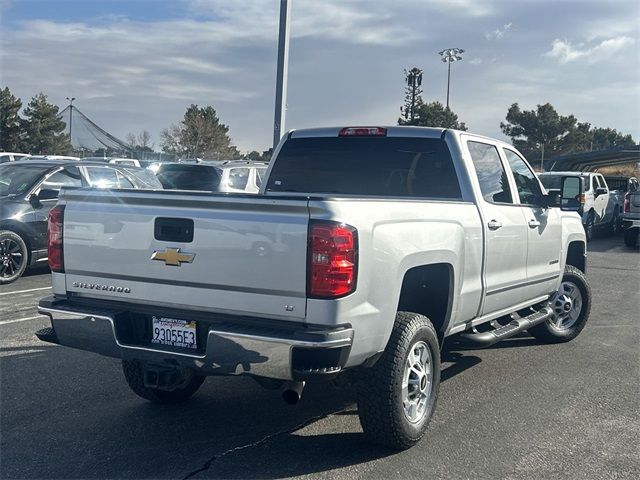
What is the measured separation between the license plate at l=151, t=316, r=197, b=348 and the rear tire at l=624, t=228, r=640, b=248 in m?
16.0

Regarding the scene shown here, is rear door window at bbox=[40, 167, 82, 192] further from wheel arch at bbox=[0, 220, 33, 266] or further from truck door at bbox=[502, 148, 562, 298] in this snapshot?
truck door at bbox=[502, 148, 562, 298]

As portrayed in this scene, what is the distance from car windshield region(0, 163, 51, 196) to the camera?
10.5 m

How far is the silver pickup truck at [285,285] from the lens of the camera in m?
3.57

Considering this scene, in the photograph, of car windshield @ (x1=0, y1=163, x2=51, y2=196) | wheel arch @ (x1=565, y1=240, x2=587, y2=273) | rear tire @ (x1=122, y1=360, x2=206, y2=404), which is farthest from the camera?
car windshield @ (x1=0, y1=163, x2=51, y2=196)

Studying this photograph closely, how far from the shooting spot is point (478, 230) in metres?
5.00

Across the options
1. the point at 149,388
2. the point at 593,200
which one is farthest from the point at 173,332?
the point at 593,200

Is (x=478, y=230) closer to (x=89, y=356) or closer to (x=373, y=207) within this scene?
(x=373, y=207)

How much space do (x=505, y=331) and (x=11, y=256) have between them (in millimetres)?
7354

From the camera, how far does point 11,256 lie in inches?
386

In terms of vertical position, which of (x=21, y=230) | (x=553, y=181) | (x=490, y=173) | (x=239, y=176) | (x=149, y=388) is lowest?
(x=149, y=388)

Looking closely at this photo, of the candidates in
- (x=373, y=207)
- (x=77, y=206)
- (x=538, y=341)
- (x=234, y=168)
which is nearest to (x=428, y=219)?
(x=373, y=207)

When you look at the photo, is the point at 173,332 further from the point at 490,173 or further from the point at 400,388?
the point at 490,173

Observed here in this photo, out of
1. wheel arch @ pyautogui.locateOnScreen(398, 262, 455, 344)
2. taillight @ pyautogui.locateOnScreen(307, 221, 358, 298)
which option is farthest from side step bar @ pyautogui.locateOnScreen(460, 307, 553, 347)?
taillight @ pyautogui.locateOnScreen(307, 221, 358, 298)

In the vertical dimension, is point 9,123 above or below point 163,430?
above
